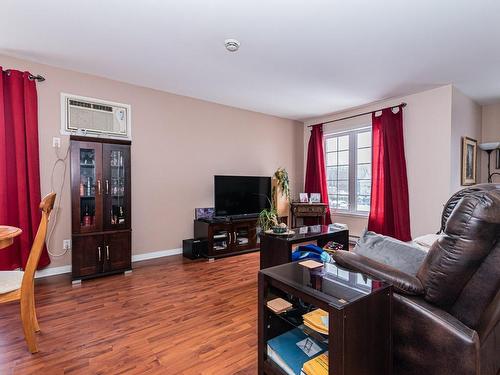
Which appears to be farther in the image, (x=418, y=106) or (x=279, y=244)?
(x=418, y=106)

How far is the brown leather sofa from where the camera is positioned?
1.02m

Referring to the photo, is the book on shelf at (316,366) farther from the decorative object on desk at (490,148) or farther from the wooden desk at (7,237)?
the decorative object on desk at (490,148)

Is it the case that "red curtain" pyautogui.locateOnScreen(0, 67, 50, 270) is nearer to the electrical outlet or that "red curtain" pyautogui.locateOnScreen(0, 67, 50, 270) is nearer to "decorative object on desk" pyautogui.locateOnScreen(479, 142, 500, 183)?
the electrical outlet

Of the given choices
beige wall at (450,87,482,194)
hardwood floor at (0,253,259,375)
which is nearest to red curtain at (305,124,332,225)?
beige wall at (450,87,482,194)

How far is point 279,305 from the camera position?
1302mm

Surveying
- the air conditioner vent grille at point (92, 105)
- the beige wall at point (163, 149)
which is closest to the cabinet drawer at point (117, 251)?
the beige wall at point (163, 149)

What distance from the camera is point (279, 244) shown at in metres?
2.60

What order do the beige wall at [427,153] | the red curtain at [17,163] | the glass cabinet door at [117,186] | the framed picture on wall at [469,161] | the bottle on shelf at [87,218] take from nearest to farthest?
the red curtain at [17,163] → the bottle on shelf at [87,218] → the glass cabinet door at [117,186] → the beige wall at [427,153] → the framed picture on wall at [469,161]

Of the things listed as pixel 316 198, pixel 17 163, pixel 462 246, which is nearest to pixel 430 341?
pixel 462 246

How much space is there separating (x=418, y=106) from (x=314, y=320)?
388 centimetres

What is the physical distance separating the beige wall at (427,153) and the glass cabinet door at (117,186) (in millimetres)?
3953

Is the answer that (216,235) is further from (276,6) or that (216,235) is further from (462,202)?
(462,202)

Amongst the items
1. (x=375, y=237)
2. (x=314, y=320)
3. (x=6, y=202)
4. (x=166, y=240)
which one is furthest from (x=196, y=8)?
(x=166, y=240)

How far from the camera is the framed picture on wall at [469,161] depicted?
3889 millimetres
